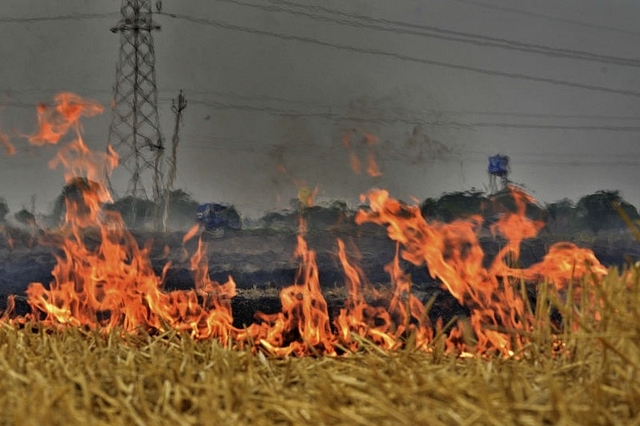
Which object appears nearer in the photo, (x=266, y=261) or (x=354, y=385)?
(x=354, y=385)

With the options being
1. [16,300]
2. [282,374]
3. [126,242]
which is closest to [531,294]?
[126,242]

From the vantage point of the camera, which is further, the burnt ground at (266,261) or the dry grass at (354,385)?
the burnt ground at (266,261)

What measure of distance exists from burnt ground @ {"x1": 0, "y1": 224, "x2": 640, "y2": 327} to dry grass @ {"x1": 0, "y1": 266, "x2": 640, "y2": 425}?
10466 mm

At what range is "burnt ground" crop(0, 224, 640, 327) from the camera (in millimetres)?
17125

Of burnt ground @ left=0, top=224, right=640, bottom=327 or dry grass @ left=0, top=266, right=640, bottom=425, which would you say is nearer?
dry grass @ left=0, top=266, right=640, bottom=425

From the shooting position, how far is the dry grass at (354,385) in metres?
3.51

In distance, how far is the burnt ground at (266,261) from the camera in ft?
56.2

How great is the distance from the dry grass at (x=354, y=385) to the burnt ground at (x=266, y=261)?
1047cm

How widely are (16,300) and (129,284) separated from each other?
680 centimetres

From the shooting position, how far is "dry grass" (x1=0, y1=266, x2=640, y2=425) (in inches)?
138

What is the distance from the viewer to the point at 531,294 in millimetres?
15875

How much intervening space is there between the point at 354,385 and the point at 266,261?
18.4m

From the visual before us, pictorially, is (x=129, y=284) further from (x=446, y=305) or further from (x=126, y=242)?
(x=446, y=305)

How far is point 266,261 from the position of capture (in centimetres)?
2236
